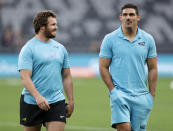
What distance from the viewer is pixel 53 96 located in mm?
6840

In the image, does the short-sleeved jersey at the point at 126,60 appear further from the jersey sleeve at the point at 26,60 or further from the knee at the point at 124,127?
the jersey sleeve at the point at 26,60

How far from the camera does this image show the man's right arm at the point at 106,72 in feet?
23.3

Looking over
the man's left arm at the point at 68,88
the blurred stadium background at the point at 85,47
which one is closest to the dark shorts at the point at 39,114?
the man's left arm at the point at 68,88

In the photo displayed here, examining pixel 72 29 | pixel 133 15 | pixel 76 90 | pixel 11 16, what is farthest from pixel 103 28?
pixel 133 15

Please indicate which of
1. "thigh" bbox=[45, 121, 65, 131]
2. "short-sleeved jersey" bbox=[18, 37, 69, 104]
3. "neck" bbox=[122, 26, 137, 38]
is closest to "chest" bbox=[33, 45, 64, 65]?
"short-sleeved jersey" bbox=[18, 37, 69, 104]

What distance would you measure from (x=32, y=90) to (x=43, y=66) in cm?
42

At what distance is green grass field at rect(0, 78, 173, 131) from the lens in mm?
11750

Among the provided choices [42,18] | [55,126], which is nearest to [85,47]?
[42,18]

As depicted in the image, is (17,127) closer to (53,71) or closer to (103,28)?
(53,71)

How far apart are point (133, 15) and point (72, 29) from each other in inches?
1028

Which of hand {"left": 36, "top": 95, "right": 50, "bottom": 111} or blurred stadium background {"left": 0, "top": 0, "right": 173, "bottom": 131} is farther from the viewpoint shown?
blurred stadium background {"left": 0, "top": 0, "right": 173, "bottom": 131}

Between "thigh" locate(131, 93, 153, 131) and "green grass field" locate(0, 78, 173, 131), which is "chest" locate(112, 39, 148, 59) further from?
"green grass field" locate(0, 78, 173, 131)

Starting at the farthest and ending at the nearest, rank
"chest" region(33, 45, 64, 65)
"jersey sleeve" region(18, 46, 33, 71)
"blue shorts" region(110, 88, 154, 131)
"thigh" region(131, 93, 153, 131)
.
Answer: "thigh" region(131, 93, 153, 131), "blue shorts" region(110, 88, 154, 131), "chest" region(33, 45, 64, 65), "jersey sleeve" region(18, 46, 33, 71)

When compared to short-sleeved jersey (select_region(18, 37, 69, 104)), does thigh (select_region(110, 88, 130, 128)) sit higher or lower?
lower
